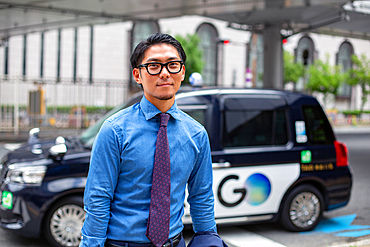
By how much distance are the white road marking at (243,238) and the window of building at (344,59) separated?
57.0 m

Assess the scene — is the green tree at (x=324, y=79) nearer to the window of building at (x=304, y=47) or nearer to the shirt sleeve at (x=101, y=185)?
the window of building at (x=304, y=47)

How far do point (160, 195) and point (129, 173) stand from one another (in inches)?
7.3

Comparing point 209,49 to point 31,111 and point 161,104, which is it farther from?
point 161,104

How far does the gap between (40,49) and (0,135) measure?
24997mm

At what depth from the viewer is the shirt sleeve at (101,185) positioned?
73.7 inches

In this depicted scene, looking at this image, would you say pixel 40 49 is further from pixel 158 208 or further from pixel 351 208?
pixel 158 208

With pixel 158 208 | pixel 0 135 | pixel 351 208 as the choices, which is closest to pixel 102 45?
pixel 0 135

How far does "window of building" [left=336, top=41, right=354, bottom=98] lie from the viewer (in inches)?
2291

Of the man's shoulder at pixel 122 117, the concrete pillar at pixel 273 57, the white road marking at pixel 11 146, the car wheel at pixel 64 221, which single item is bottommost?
the white road marking at pixel 11 146

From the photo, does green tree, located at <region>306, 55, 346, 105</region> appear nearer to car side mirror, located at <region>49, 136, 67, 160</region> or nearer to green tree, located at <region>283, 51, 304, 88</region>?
green tree, located at <region>283, 51, 304, 88</region>

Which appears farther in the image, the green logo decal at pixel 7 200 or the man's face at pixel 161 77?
the green logo decal at pixel 7 200

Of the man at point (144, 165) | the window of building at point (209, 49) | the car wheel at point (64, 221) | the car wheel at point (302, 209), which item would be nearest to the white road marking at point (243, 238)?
the car wheel at point (302, 209)

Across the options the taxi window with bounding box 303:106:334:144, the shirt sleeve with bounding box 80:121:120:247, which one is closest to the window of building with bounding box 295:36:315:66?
the taxi window with bounding box 303:106:334:144

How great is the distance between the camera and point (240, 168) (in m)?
4.96
